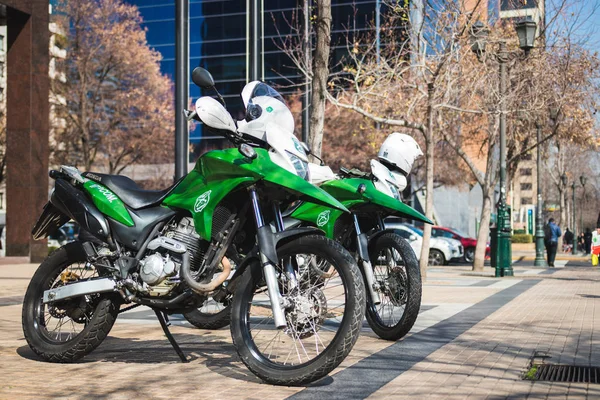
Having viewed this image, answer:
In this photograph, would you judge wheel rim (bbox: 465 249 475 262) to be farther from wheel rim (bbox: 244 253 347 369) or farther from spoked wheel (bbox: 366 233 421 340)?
wheel rim (bbox: 244 253 347 369)


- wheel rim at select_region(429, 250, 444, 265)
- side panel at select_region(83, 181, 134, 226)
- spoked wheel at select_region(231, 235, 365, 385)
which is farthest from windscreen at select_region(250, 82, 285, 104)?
wheel rim at select_region(429, 250, 444, 265)

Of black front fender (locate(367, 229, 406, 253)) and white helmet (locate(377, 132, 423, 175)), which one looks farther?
white helmet (locate(377, 132, 423, 175))

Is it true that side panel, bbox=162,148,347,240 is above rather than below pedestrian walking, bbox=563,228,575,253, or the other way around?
above

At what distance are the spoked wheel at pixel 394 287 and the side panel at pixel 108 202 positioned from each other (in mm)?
2443

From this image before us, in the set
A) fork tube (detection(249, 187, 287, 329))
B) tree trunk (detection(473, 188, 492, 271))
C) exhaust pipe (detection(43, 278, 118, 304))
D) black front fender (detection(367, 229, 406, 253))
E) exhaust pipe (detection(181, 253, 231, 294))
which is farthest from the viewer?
tree trunk (detection(473, 188, 492, 271))

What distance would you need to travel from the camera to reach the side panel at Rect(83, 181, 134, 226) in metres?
6.29

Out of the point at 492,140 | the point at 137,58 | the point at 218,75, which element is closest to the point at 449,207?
the point at 218,75

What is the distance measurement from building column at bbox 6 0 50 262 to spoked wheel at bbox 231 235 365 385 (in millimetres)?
19897

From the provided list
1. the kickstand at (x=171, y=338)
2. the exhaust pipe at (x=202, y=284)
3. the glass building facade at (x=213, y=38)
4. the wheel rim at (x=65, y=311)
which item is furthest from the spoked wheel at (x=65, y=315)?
the glass building facade at (x=213, y=38)

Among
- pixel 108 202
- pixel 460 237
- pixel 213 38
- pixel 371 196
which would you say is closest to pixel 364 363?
pixel 371 196

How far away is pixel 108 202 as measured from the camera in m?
6.38

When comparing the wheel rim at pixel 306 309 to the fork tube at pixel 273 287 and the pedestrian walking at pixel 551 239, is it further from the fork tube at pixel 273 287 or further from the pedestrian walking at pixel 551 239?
the pedestrian walking at pixel 551 239

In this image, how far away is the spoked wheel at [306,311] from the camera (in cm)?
518

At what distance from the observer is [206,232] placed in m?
5.75
